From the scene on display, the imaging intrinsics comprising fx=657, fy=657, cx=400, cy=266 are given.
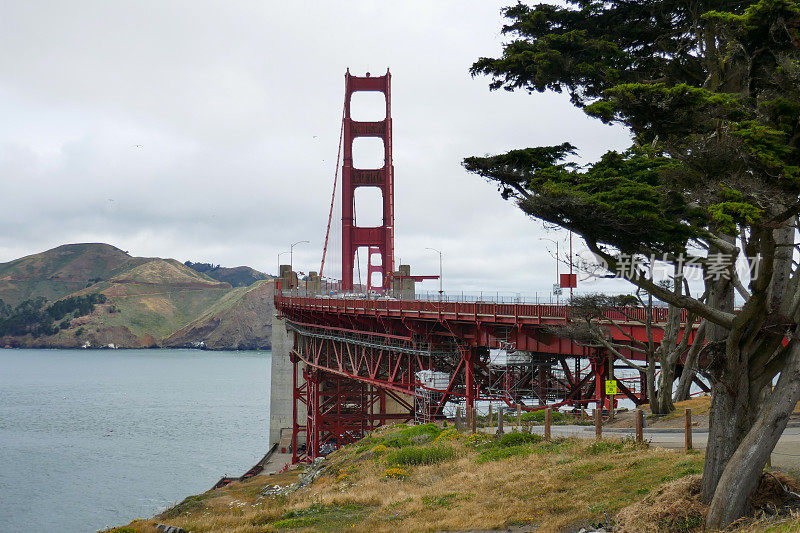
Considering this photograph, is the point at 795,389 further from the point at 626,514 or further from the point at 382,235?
the point at 382,235

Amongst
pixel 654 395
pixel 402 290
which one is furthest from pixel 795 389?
pixel 402 290

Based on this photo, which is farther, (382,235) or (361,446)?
(382,235)

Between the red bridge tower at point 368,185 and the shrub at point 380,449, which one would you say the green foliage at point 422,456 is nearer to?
the shrub at point 380,449

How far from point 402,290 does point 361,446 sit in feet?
93.4

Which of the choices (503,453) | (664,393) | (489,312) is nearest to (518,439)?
(503,453)

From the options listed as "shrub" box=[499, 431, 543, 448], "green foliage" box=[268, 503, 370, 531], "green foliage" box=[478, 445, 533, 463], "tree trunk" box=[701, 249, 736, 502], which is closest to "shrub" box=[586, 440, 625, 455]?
"green foliage" box=[478, 445, 533, 463]

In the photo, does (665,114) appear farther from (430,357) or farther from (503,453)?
(430,357)

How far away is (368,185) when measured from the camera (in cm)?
7381

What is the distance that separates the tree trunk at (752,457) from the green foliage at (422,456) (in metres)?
10.3

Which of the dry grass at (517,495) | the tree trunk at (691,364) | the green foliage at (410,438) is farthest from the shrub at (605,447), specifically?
the green foliage at (410,438)

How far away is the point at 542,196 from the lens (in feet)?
31.3

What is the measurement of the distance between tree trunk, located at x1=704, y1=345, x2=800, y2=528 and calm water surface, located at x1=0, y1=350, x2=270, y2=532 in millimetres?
38842

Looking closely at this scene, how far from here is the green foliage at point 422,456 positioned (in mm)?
18922

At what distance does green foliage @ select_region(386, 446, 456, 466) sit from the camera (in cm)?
1892
